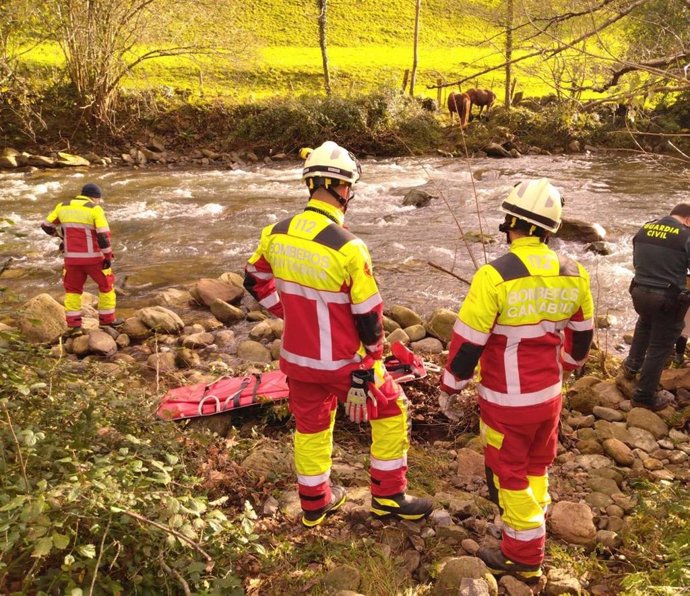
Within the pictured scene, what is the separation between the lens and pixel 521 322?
300 centimetres

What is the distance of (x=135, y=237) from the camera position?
37.8 feet

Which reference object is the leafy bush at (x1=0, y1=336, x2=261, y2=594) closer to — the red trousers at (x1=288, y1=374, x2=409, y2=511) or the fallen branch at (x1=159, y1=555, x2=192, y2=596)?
the fallen branch at (x1=159, y1=555, x2=192, y2=596)

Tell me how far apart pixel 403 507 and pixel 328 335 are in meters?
1.16

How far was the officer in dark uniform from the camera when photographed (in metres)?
5.00

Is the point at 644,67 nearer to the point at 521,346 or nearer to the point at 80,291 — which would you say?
the point at 521,346

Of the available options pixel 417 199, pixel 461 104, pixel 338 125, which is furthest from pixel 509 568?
pixel 461 104

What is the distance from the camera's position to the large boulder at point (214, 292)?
8266 mm

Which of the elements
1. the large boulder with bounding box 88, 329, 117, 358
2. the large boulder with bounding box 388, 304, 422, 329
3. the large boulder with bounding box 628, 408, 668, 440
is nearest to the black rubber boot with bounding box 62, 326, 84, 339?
the large boulder with bounding box 88, 329, 117, 358

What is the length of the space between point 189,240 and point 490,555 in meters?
9.37

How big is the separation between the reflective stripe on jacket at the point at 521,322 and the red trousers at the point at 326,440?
500mm

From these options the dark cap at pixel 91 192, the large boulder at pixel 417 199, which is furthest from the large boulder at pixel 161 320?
the large boulder at pixel 417 199

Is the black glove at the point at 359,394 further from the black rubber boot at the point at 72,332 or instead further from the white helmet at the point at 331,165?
the black rubber boot at the point at 72,332

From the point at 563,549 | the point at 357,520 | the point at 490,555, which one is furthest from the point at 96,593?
the point at 563,549

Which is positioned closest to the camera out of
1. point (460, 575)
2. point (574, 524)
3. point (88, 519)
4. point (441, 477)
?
point (88, 519)
